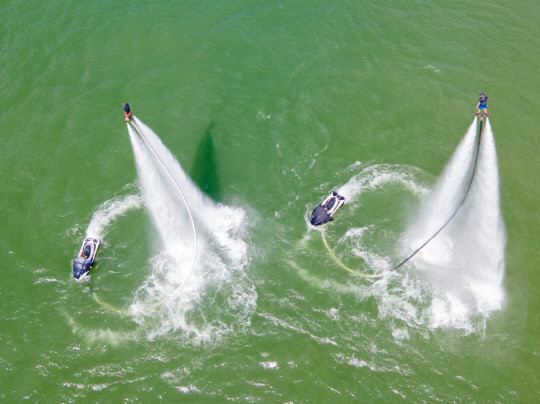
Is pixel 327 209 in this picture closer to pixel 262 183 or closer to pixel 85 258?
pixel 262 183

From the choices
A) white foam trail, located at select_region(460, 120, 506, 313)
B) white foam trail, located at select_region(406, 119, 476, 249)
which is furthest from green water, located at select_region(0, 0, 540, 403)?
white foam trail, located at select_region(406, 119, 476, 249)

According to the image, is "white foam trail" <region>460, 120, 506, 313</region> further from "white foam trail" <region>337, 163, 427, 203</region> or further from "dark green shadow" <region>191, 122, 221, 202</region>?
"dark green shadow" <region>191, 122, 221, 202</region>

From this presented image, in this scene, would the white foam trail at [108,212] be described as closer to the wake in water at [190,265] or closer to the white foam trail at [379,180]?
the wake in water at [190,265]

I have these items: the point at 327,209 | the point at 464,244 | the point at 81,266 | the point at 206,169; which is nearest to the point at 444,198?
the point at 464,244

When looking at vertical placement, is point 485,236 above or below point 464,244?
above

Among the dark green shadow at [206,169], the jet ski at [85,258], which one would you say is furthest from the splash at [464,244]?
the jet ski at [85,258]

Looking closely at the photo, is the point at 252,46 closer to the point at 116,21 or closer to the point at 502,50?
the point at 116,21
